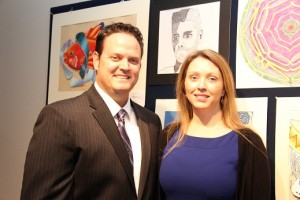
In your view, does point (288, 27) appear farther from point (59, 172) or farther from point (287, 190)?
point (59, 172)

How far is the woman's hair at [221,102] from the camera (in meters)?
1.42

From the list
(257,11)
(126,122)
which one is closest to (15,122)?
(126,122)

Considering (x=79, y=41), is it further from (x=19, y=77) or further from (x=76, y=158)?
Answer: (x=76, y=158)

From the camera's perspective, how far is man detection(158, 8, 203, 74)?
1715 millimetres

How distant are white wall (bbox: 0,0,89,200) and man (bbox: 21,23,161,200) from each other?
997 mm

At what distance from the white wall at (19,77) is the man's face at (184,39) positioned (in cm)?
84

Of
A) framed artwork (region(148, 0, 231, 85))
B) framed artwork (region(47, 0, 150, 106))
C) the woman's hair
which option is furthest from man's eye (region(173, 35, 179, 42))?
the woman's hair

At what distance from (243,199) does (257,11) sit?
825mm

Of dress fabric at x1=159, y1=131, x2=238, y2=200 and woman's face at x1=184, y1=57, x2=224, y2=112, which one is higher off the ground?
Result: woman's face at x1=184, y1=57, x2=224, y2=112

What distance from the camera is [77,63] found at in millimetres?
2111

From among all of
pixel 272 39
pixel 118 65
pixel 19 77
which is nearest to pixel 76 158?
pixel 118 65

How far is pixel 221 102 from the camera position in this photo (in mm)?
1492

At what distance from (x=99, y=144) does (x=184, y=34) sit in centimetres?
79

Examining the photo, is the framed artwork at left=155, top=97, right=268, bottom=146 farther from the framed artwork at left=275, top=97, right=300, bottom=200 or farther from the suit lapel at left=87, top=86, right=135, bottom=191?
the suit lapel at left=87, top=86, right=135, bottom=191
